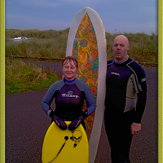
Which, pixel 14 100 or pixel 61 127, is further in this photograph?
pixel 14 100

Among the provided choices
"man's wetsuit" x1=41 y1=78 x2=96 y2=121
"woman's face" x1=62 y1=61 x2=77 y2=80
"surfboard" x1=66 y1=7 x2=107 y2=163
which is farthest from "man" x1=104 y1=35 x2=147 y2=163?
"woman's face" x1=62 y1=61 x2=77 y2=80

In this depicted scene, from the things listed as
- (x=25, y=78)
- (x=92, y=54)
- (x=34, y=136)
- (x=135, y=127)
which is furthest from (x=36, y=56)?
(x=135, y=127)

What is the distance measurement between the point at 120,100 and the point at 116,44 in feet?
2.11

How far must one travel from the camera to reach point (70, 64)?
7.34 feet

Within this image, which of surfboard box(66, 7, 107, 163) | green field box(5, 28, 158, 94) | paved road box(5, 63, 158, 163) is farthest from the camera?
green field box(5, 28, 158, 94)

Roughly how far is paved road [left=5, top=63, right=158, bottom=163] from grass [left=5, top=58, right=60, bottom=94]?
1165 mm

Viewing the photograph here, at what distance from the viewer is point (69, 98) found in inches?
88.9

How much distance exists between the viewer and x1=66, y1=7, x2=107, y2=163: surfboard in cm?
270

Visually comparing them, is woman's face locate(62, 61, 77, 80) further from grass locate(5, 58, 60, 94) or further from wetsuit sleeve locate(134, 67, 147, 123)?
grass locate(5, 58, 60, 94)

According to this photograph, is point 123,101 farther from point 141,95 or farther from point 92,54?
point 92,54

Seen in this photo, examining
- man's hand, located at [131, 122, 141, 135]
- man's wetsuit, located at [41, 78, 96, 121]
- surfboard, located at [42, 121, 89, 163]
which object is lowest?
surfboard, located at [42, 121, 89, 163]

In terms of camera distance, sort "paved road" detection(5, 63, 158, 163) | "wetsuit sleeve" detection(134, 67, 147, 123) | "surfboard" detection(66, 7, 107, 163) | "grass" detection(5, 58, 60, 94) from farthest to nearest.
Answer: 1. "grass" detection(5, 58, 60, 94)
2. "paved road" detection(5, 63, 158, 163)
3. "surfboard" detection(66, 7, 107, 163)
4. "wetsuit sleeve" detection(134, 67, 147, 123)

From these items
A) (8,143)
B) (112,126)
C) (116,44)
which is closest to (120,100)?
(112,126)

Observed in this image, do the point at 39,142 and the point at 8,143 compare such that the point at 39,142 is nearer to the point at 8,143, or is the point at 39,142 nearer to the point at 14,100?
the point at 8,143
